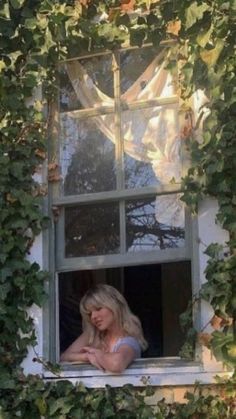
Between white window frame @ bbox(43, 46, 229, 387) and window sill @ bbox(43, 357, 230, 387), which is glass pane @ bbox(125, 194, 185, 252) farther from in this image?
window sill @ bbox(43, 357, 230, 387)

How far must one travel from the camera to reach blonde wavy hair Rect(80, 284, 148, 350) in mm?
5461

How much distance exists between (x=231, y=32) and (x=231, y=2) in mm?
181

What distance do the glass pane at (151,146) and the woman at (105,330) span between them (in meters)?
0.72

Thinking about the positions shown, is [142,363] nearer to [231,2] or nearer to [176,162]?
[176,162]

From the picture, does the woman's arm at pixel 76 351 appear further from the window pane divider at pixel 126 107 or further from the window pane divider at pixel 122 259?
the window pane divider at pixel 126 107

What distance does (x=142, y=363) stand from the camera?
5.27 meters

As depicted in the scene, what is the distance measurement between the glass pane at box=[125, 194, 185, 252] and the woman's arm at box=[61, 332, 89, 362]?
63 cm

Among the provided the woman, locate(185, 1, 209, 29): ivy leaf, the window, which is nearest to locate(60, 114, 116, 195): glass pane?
the window

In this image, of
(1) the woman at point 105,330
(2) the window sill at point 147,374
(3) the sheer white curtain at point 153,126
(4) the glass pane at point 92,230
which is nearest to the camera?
(2) the window sill at point 147,374

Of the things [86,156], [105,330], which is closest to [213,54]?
[86,156]

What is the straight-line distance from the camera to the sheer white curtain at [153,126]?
17.9ft

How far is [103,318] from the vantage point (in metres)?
5.43

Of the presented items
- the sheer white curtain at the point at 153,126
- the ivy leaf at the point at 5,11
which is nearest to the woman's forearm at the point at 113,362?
the sheer white curtain at the point at 153,126

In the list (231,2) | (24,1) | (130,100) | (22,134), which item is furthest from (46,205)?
(231,2)
